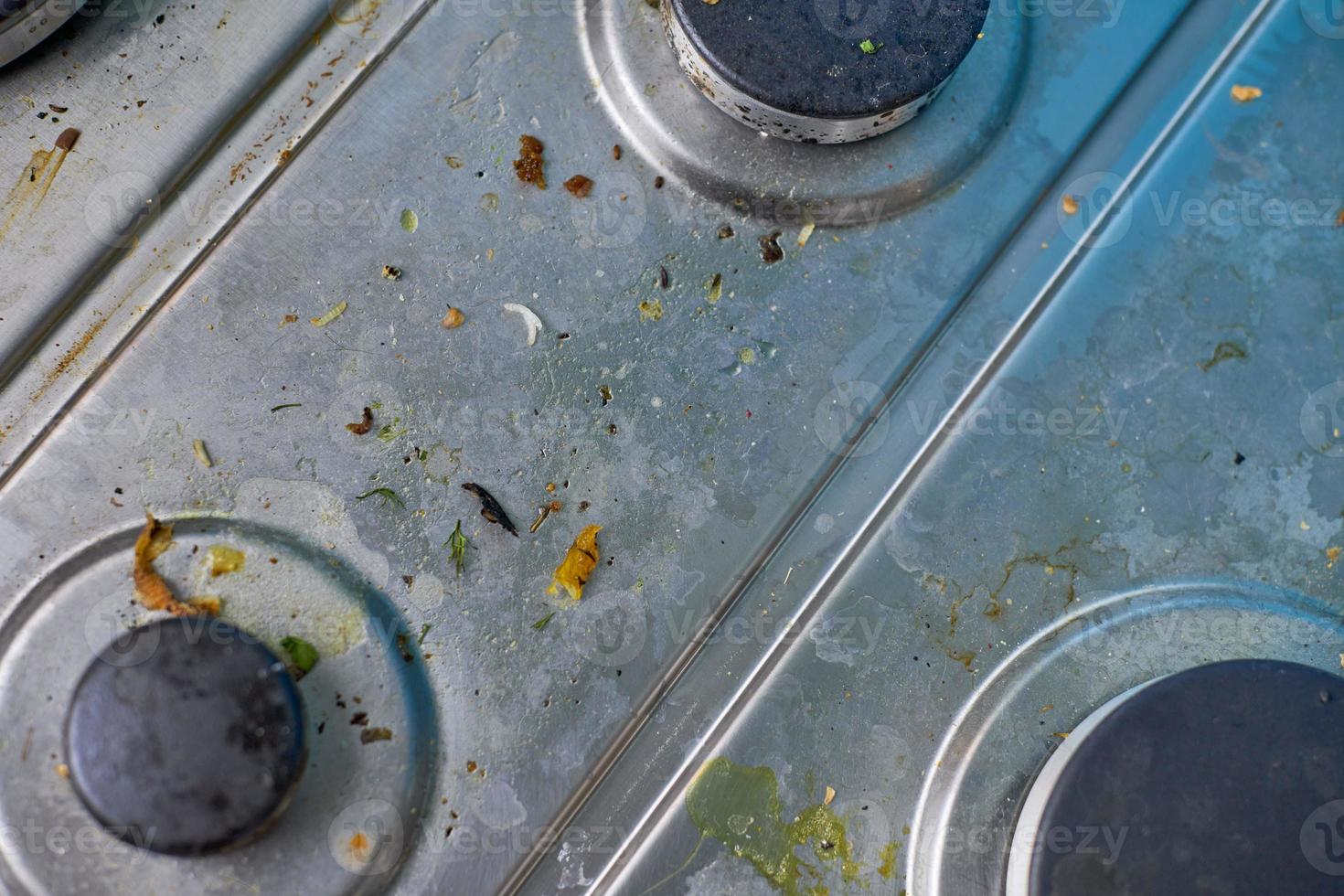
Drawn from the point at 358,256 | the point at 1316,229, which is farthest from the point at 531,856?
the point at 1316,229

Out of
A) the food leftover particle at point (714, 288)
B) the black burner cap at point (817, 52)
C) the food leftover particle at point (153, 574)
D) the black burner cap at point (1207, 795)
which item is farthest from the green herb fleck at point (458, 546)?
the black burner cap at point (1207, 795)

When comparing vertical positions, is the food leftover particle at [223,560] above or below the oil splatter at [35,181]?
below

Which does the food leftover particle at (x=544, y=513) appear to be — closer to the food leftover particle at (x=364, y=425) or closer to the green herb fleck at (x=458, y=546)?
the green herb fleck at (x=458, y=546)

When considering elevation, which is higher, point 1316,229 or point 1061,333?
point 1316,229

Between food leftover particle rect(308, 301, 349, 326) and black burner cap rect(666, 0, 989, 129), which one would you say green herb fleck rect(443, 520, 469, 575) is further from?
black burner cap rect(666, 0, 989, 129)

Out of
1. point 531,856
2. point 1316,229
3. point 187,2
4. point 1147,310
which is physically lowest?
point 531,856

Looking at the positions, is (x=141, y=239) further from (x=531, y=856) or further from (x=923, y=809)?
(x=923, y=809)

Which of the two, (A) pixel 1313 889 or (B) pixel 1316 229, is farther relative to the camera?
(B) pixel 1316 229
